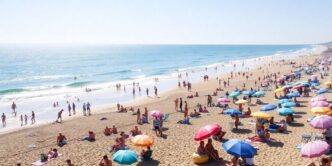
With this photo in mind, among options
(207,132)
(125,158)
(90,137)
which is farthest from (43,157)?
(207,132)

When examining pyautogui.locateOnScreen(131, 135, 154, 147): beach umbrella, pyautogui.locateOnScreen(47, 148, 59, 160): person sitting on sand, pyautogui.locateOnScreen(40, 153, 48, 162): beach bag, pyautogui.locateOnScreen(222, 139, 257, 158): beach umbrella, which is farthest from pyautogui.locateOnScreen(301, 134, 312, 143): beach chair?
pyautogui.locateOnScreen(40, 153, 48, 162): beach bag

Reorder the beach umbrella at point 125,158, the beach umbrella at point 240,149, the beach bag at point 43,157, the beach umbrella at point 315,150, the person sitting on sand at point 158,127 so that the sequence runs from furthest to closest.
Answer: the person sitting on sand at point 158,127 < the beach bag at point 43,157 < the beach umbrella at point 125,158 < the beach umbrella at point 240,149 < the beach umbrella at point 315,150

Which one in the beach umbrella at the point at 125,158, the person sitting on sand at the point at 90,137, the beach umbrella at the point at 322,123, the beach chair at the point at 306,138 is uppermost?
the beach umbrella at the point at 322,123

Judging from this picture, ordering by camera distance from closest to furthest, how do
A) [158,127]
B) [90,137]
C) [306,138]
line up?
1. [306,138]
2. [90,137]
3. [158,127]

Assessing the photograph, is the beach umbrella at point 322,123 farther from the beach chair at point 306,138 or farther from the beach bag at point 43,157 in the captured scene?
the beach bag at point 43,157

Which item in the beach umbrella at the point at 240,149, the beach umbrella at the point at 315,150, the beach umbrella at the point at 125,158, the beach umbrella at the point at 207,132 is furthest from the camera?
the beach umbrella at the point at 207,132

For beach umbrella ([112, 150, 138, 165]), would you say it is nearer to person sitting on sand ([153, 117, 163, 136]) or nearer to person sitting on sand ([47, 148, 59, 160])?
person sitting on sand ([47, 148, 59, 160])

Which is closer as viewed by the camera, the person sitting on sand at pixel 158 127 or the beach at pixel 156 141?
the beach at pixel 156 141

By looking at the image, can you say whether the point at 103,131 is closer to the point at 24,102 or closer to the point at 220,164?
the point at 220,164

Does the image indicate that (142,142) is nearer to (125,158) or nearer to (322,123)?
(125,158)

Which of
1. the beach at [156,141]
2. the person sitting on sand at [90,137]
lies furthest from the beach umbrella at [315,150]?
the person sitting on sand at [90,137]

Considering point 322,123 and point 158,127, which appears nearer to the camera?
point 322,123
